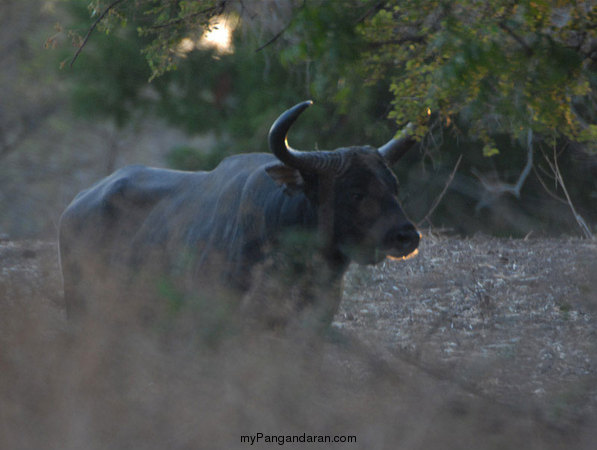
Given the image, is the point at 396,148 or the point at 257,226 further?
the point at 396,148

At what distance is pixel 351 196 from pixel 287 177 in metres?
0.42

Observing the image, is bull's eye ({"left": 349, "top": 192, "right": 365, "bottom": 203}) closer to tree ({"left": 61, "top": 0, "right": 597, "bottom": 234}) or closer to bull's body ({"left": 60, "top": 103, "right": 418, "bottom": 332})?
bull's body ({"left": 60, "top": 103, "right": 418, "bottom": 332})

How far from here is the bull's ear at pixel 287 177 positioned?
4.97 metres

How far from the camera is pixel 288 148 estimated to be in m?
4.87

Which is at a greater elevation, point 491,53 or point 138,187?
point 491,53

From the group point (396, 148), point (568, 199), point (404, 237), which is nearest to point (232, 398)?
point (404, 237)

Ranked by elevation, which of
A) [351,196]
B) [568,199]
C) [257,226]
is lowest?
[568,199]

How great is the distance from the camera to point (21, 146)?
25.7m

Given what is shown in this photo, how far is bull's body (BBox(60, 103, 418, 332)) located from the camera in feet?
16.1

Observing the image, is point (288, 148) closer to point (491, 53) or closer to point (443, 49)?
point (443, 49)

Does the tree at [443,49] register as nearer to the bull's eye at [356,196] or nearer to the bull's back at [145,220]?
the bull's eye at [356,196]

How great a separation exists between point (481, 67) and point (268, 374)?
6.38ft

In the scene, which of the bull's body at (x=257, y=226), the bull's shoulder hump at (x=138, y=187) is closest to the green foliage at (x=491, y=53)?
Result: the bull's body at (x=257, y=226)

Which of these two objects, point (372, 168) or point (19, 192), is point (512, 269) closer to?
point (372, 168)
